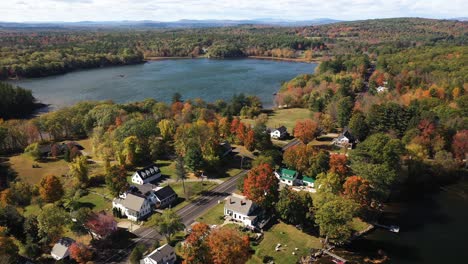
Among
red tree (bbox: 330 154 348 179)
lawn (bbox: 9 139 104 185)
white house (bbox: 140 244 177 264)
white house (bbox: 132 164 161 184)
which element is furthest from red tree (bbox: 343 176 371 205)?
lawn (bbox: 9 139 104 185)

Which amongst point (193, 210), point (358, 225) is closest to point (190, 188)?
point (193, 210)

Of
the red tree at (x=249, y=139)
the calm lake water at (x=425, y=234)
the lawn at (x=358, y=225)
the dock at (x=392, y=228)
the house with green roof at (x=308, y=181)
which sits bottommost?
the calm lake water at (x=425, y=234)

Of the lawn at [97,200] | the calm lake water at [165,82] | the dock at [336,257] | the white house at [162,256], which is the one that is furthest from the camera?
the calm lake water at [165,82]

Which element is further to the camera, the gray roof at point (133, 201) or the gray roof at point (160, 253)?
the gray roof at point (133, 201)

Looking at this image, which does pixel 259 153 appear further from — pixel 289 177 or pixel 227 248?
pixel 227 248

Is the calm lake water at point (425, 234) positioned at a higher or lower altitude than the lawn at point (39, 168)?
lower

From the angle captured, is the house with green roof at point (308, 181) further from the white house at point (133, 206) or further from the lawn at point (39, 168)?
the lawn at point (39, 168)

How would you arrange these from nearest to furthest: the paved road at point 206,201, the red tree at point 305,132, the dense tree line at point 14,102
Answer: the paved road at point 206,201 → the red tree at point 305,132 → the dense tree line at point 14,102

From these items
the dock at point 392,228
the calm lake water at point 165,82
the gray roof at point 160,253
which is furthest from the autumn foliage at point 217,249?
the calm lake water at point 165,82
